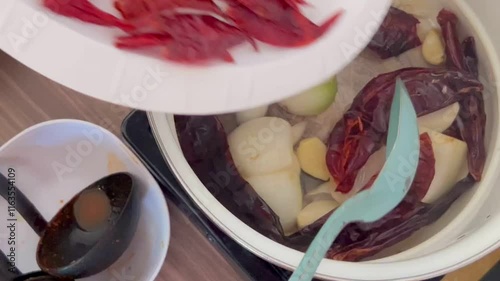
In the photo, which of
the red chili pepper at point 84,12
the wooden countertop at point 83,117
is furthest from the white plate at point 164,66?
the wooden countertop at point 83,117

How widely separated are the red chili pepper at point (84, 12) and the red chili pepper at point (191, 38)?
0.02 metres

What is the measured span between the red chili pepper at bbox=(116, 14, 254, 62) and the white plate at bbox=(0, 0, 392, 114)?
11 mm

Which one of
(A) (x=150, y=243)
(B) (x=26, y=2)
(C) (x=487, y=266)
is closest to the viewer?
(B) (x=26, y=2)

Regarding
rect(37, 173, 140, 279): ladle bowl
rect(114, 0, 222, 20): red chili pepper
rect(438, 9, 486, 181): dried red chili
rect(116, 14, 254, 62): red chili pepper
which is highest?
rect(114, 0, 222, 20): red chili pepper

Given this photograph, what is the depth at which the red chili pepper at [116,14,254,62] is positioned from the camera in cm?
41

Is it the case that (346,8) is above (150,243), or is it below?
above

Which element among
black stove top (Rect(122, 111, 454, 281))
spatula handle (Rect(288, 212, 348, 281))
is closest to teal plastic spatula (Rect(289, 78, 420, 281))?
spatula handle (Rect(288, 212, 348, 281))

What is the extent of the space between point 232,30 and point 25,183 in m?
0.28

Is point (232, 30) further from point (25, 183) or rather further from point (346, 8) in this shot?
point (25, 183)

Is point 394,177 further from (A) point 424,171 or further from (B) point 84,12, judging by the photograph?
(B) point 84,12

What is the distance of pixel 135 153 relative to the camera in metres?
0.59

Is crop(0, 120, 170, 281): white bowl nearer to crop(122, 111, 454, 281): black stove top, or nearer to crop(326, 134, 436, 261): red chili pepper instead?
crop(122, 111, 454, 281): black stove top

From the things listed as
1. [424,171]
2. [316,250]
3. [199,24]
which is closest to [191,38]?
[199,24]

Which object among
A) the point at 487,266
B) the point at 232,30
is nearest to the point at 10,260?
the point at 232,30
